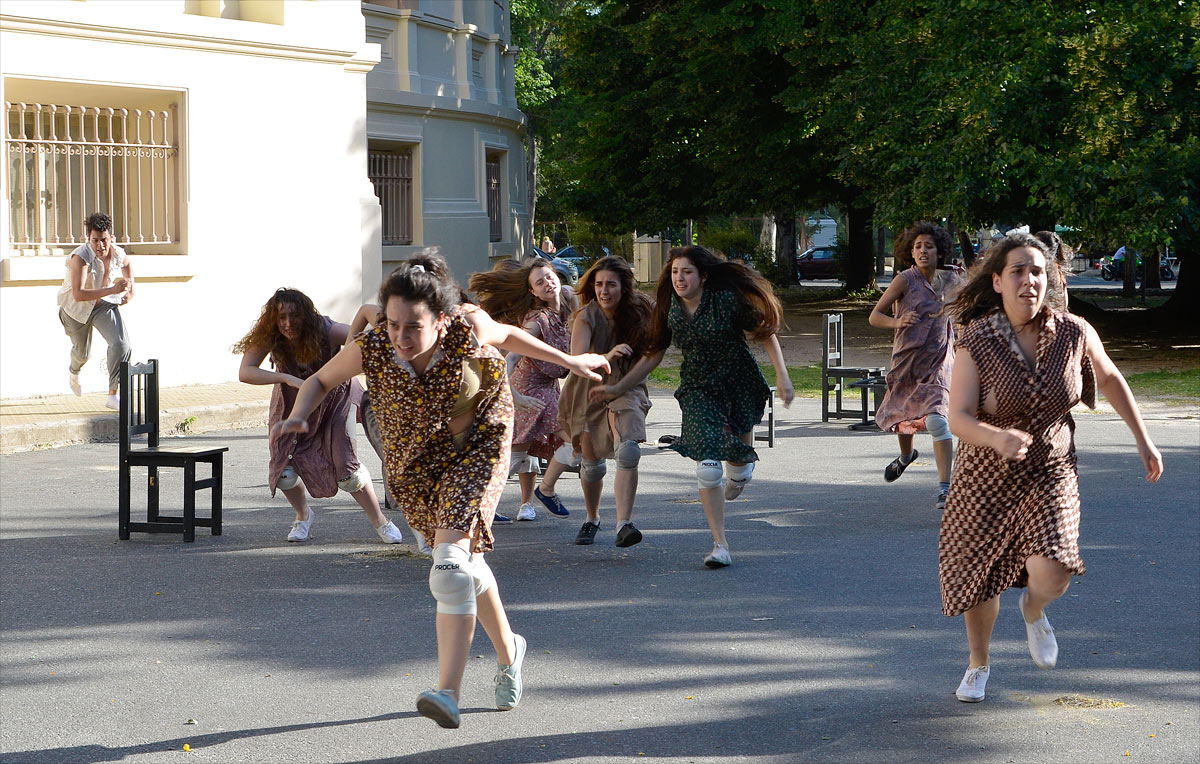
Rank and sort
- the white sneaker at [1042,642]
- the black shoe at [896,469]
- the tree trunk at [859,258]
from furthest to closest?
the tree trunk at [859,258] → the black shoe at [896,469] → the white sneaker at [1042,642]

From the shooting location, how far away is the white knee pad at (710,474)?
7.36 m

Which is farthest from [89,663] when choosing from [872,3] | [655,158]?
[655,158]

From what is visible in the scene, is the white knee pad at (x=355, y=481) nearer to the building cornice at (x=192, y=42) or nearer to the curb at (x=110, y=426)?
the curb at (x=110, y=426)

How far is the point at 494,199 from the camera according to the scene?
25625mm

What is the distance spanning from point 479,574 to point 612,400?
336 centimetres

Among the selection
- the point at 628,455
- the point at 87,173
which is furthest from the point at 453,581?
the point at 87,173

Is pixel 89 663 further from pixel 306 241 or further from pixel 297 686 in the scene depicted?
pixel 306 241

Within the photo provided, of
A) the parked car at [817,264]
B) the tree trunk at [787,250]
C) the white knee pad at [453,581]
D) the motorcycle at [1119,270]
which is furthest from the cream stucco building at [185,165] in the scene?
the motorcycle at [1119,270]

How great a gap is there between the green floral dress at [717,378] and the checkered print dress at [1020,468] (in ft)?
8.61

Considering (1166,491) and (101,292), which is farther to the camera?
(101,292)

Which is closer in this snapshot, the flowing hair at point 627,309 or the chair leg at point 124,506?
the flowing hair at point 627,309

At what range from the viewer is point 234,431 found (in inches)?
527

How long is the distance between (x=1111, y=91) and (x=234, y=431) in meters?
12.1

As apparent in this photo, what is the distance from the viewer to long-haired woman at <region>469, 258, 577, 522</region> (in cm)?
862
